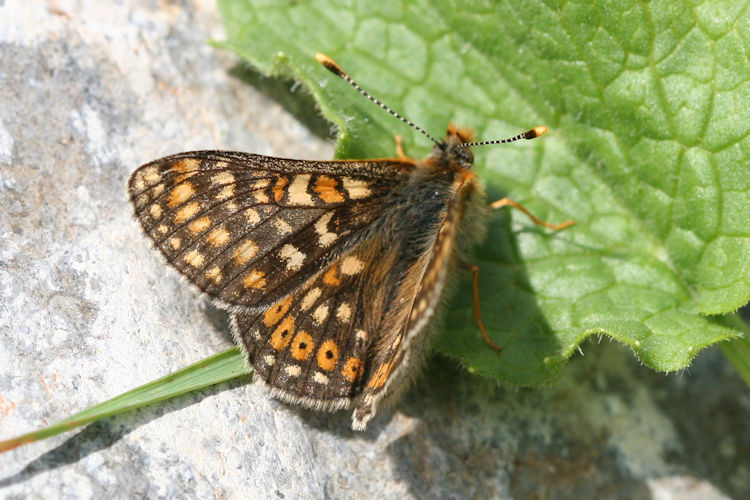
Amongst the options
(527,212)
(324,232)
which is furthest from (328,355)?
(527,212)

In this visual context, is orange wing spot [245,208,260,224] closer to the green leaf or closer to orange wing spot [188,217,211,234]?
orange wing spot [188,217,211,234]

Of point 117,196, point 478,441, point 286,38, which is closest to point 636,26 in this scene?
point 286,38

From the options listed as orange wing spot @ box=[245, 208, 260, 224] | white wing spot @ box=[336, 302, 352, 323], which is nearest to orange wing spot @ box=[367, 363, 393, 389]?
white wing spot @ box=[336, 302, 352, 323]

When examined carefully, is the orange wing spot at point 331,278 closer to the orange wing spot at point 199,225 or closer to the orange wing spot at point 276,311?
the orange wing spot at point 276,311

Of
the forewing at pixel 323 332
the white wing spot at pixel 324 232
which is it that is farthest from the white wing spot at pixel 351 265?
the white wing spot at pixel 324 232

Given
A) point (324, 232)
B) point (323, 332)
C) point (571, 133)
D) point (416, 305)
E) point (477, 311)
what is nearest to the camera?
point (416, 305)

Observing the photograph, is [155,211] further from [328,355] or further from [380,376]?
[380,376]
